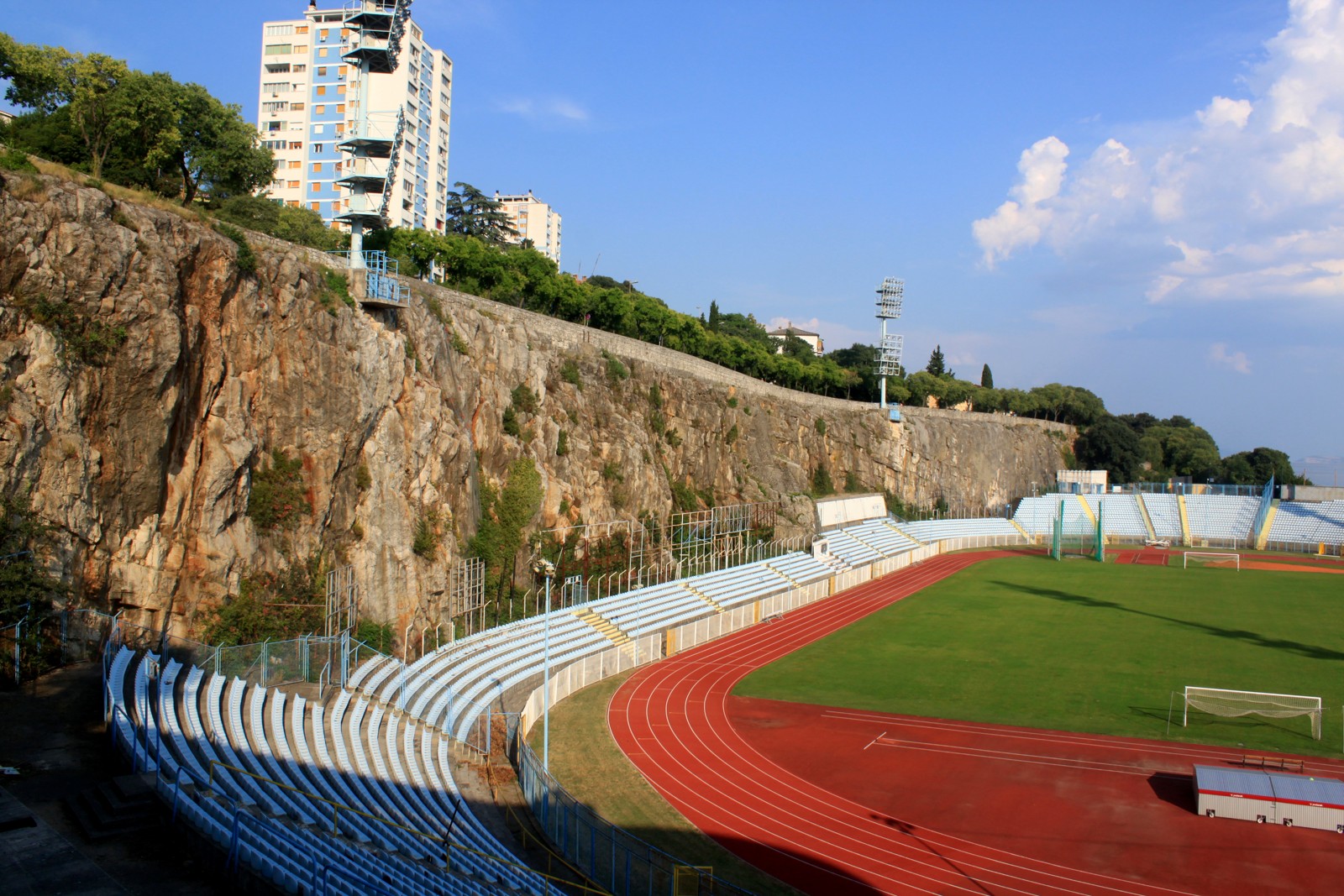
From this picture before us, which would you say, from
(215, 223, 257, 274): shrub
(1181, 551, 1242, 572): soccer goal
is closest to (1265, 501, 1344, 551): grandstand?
(1181, 551, 1242, 572): soccer goal

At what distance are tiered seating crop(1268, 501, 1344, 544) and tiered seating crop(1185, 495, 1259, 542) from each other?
1.75 metres

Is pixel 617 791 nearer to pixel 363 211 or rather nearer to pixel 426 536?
pixel 426 536

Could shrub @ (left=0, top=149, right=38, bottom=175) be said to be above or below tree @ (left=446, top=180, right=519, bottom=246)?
below

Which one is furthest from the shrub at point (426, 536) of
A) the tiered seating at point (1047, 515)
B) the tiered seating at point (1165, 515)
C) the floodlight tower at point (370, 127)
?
the tiered seating at point (1165, 515)

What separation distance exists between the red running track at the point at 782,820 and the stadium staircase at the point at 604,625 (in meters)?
2.19

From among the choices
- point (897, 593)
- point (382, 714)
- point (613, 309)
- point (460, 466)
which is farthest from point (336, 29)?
point (382, 714)

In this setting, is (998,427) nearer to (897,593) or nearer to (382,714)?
(897,593)

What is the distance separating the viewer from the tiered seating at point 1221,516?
7125 cm

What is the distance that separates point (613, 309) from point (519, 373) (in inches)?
933

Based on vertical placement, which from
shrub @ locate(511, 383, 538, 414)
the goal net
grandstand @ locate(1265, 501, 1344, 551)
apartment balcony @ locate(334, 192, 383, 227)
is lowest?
the goal net

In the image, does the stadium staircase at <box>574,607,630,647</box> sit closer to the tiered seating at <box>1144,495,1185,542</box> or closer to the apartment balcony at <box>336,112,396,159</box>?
the apartment balcony at <box>336,112,396,159</box>

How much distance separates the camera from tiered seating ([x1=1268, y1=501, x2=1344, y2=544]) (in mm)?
67375

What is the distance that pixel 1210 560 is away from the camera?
61500 mm

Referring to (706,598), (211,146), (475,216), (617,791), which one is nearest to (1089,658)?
(706,598)
